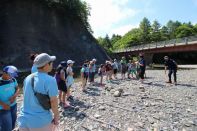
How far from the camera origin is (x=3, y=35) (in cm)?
5103

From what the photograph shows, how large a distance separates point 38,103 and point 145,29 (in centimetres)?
12332

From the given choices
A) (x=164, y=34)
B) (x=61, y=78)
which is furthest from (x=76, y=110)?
(x=164, y=34)

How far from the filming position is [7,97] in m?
7.29

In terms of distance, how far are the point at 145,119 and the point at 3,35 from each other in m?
44.3

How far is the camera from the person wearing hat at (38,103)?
16.1ft

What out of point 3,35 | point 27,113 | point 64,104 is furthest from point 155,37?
point 27,113

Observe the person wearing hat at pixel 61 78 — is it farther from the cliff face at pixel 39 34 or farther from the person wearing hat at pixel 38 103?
the cliff face at pixel 39 34

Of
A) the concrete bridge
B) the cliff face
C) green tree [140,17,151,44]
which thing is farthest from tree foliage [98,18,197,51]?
the cliff face

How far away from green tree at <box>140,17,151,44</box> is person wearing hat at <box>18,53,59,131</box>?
11465 cm

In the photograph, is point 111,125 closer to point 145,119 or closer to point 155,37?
point 145,119

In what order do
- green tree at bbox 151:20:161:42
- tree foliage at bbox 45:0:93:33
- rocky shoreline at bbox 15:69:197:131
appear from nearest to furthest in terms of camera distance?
rocky shoreline at bbox 15:69:197:131
tree foliage at bbox 45:0:93:33
green tree at bbox 151:20:161:42

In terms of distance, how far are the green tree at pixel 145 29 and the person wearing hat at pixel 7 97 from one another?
369 feet

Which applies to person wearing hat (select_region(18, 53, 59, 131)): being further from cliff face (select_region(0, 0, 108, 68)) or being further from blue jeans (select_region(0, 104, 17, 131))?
cliff face (select_region(0, 0, 108, 68))

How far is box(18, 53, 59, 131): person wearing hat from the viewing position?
491cm
